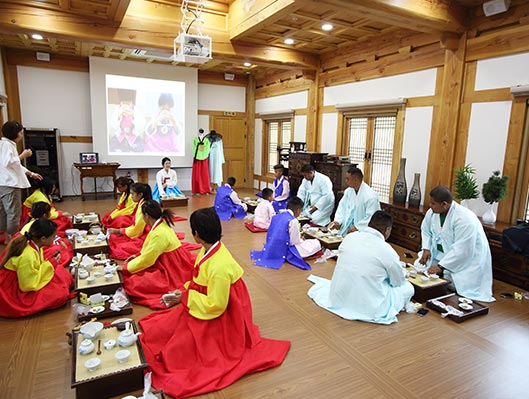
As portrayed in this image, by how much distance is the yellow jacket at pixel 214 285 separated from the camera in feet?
6.73

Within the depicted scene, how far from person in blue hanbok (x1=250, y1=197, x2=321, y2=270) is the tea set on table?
6.68 feet

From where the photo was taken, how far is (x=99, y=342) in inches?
83.6

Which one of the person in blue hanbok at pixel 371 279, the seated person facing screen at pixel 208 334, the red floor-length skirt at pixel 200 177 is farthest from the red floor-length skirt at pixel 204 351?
the red floor-length skirt at pixel 200 177

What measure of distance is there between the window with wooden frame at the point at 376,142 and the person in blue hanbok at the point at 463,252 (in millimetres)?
2066

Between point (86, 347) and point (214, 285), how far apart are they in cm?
81

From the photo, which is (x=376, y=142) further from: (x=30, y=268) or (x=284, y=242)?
(x=30, y=268)

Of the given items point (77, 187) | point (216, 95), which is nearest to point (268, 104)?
point (216, 95)

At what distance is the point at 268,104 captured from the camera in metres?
9.02

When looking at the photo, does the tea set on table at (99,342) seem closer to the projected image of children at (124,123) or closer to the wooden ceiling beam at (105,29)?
the wooden ceiling beam at (105,29)

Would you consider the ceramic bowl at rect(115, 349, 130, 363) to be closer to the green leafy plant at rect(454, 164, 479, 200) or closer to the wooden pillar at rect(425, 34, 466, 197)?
the green leafy plant at rect(454, 164, 479, 200)

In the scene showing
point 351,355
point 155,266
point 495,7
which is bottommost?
point 351,355

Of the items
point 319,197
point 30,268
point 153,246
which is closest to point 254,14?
point 319,197

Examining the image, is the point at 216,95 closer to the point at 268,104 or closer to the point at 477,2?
the point at 268,104

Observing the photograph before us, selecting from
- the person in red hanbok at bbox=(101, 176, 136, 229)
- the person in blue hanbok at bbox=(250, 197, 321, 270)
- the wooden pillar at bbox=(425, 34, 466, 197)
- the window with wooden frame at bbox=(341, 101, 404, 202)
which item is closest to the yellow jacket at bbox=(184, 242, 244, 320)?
the person in blue hanbok at bbox=(250, 197, 321, 270)
